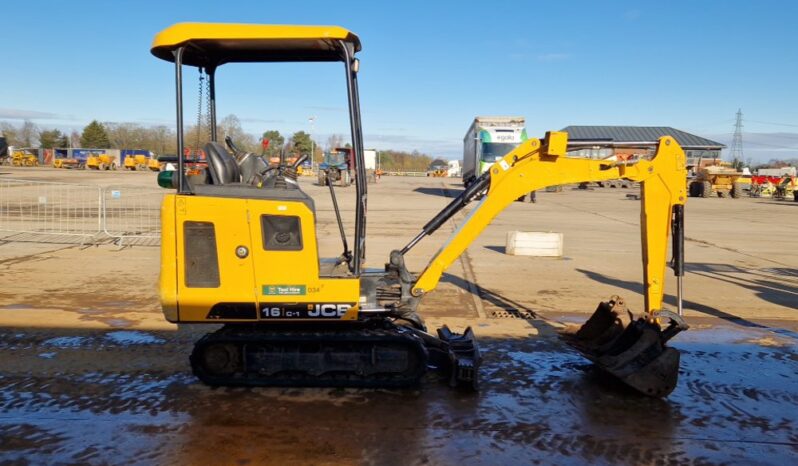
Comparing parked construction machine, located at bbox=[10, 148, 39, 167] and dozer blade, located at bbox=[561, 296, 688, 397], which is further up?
parked construction machine, located at bbox=[10, 148, 39, 167]

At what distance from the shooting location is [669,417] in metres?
4.53

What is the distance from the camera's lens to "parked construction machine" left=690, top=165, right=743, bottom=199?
39.2 metres

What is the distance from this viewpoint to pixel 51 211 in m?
19.0

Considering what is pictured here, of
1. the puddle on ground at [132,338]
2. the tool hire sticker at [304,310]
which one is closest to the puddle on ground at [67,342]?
the puddle on ground at [132,338]

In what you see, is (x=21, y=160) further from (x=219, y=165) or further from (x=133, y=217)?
(x=219, y=165)

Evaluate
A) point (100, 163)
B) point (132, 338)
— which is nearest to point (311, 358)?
point (132, 338)

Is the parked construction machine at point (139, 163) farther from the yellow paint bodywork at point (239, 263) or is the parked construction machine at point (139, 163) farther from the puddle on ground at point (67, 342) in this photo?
the yellow paint bodywork at point (239, 263)

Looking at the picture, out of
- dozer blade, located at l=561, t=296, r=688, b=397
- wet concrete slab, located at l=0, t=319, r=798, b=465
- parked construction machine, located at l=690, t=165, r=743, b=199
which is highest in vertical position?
parked construction machine, located at l=690, t=165, r=743, b=199

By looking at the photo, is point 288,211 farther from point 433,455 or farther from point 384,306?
point 433,455

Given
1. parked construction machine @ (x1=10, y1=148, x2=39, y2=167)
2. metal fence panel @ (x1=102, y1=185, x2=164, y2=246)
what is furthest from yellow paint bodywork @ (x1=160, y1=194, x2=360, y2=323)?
parked construction machine @ (x1=10, y1=148, x2=39, y2=167)

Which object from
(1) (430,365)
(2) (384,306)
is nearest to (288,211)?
(2) (384,306)

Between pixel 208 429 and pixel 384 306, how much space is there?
63.0 inches

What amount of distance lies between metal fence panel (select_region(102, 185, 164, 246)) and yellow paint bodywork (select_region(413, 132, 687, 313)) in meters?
9.48

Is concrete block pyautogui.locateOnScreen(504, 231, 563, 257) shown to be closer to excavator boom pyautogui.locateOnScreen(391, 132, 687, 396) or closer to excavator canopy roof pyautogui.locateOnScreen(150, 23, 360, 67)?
excavator boom pyautogui.locateOnScreen(391, 132, 687, 396)
